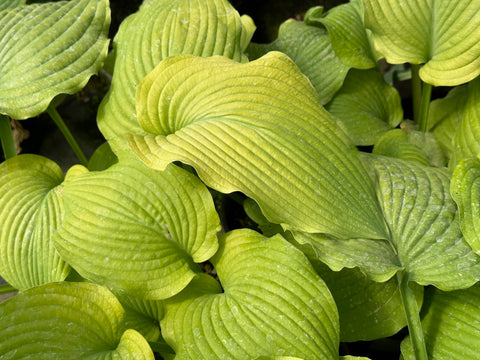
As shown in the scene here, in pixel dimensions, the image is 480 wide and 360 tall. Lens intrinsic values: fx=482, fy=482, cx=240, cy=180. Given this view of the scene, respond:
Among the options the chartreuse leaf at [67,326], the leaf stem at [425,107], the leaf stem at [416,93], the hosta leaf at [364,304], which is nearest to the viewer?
the chartreuse leaf at [67,326]

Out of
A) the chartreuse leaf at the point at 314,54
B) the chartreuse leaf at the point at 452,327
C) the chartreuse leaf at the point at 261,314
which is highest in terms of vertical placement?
the chartreuse leaf at the point at 314,54

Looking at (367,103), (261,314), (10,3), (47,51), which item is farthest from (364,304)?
(10,3)

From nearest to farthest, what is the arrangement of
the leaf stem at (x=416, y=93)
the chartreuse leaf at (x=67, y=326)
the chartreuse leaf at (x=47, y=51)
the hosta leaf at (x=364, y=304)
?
1. the chartreuse leaf at (x=67, y=326)
2. the hosta leaf at (x=364, y=304)
3. the chartreuse leaf at (x=47, y=51)
4. the leaf stem at (x=416, y=93)

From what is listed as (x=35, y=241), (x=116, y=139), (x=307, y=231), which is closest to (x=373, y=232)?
(x=307, y=231)

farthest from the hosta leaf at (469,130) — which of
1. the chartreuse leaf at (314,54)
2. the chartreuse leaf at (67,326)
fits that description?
the chartreuse leaf at (67,326)

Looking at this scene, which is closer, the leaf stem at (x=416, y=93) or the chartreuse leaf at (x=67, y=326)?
the chartreuse leaf at (x=67, y=326)

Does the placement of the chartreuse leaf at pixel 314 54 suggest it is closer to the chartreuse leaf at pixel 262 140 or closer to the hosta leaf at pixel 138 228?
the chartreuse leaf at pixel 262 140

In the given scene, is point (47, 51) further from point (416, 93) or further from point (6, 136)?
point (416, 93)

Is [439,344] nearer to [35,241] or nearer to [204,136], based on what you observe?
[204,136]
